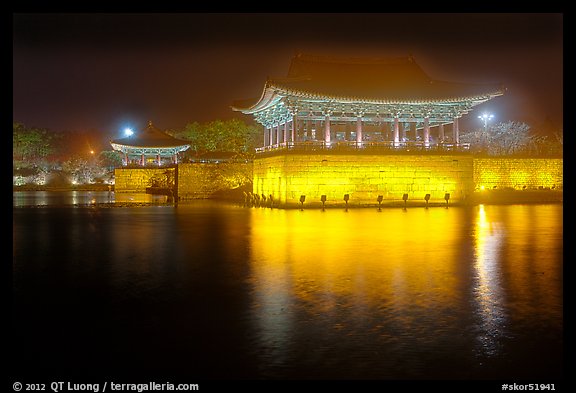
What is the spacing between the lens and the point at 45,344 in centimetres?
816

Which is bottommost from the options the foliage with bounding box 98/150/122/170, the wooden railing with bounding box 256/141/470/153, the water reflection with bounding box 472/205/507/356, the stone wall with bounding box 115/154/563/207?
the water reflection with bounding box 472/205/507/356

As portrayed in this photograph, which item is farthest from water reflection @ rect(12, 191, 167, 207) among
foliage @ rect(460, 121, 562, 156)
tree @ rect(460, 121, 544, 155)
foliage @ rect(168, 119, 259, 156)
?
tree @ rect(460, 121, 544, 155)

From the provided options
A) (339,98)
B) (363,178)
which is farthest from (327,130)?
(363,178)

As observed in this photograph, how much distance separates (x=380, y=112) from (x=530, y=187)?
1581 centimetres

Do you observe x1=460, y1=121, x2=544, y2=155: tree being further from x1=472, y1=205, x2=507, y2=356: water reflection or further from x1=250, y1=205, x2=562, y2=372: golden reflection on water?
x1=472, y1=205, x2=507, y2=356: water reflection

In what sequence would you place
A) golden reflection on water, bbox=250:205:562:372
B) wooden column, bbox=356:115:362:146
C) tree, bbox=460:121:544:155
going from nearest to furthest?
golden reflection on water, bbox=250:205:562:372, wooden column, bbox=356:115:362:146, tree, bbox=460:121:544:155

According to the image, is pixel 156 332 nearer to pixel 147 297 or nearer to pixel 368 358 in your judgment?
pixel 147 297

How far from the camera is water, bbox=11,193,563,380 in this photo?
7375 mm

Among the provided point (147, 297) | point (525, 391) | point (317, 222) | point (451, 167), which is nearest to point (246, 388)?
point (525, 391)

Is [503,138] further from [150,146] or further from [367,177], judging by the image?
[150,146]

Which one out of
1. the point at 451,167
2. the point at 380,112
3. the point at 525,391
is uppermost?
the point at 380,112

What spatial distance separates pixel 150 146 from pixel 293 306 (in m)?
63.3

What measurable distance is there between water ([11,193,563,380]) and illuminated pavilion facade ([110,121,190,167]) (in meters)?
52.0

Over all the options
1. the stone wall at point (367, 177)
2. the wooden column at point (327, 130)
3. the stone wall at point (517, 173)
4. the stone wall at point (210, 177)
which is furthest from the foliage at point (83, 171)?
the stone wall at point (517, 173)
